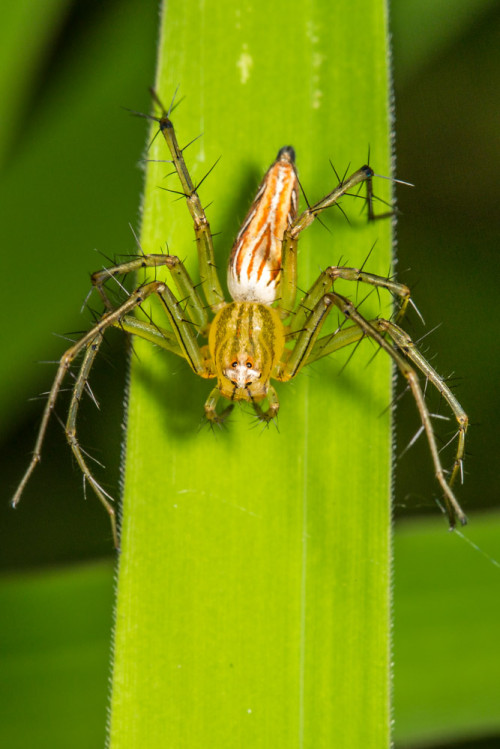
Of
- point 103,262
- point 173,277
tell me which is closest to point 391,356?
point 173,277

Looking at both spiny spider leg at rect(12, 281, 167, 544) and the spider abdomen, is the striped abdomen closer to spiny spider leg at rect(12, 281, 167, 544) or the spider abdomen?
the spider abdomen

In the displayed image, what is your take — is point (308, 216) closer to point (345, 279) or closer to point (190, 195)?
point (345, 279)

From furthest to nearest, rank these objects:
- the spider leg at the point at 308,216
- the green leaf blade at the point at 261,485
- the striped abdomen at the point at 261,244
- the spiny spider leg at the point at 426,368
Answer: the striped abdomen at the point at 261,244
the spider leg at the point at 308,216
the spiny spider leg at the point at 426,368
the green leaf blade at the point at 261,485

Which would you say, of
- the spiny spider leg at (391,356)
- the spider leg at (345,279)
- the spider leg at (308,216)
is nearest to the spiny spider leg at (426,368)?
the spiny spider leg at (391,356)

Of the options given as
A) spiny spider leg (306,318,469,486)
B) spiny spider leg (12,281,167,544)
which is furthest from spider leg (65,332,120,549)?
spiny spider leg (306,318,469,486)

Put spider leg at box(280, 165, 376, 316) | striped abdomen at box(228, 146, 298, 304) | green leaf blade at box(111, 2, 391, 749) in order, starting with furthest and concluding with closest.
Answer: striped abdomen at box(228, 146, 298, 304) → spider leg at box(280, 165, 376, 316) → green leaf blade at box(111, 2, 391, 749)

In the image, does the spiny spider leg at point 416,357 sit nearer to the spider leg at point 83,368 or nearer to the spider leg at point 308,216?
the spider leg at point 308,216

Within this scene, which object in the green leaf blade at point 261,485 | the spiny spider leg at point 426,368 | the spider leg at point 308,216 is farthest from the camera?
the spider leg at point 308,216

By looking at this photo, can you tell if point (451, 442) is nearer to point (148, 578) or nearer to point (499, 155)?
point (148, 578)
